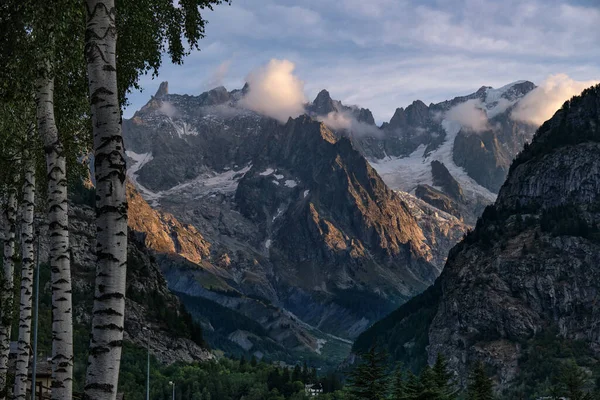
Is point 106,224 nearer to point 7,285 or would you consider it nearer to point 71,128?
point 71,128

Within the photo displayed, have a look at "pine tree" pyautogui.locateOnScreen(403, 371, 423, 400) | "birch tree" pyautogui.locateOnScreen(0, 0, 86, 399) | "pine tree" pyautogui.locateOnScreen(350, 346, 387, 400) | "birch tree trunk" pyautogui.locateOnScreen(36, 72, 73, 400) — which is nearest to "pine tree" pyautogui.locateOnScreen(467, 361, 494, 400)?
"pine tree" pyautogui.locateOnScreen(350, 346, 387, 400)

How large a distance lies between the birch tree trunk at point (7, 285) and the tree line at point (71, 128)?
0.20 feet

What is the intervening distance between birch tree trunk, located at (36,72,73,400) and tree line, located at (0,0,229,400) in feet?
0.11

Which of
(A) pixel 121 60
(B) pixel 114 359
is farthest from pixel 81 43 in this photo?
(B) pixel 114 359

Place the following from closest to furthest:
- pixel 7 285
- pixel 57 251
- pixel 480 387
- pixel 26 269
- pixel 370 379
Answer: pixel 57 251
pixel 26 269
pixel 7 285
pixel 370 379
pixel 480 387

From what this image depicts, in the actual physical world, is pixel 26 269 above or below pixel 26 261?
below

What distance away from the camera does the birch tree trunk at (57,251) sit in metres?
23.9

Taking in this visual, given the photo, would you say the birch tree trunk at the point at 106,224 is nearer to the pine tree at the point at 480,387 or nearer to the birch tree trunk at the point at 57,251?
the birch tree trunk at the point at 57,251

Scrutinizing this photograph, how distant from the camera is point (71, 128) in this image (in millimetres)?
30641

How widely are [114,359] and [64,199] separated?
10.0 metres

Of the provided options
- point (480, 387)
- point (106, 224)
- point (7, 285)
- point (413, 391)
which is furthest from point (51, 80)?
point (480, 387)

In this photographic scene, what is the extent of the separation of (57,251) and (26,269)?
8.94m

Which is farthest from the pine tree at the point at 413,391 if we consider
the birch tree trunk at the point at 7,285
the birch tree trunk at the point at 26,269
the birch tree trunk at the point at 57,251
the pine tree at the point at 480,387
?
the birch tree trunk at the point at 57,251

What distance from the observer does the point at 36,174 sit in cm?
3566
